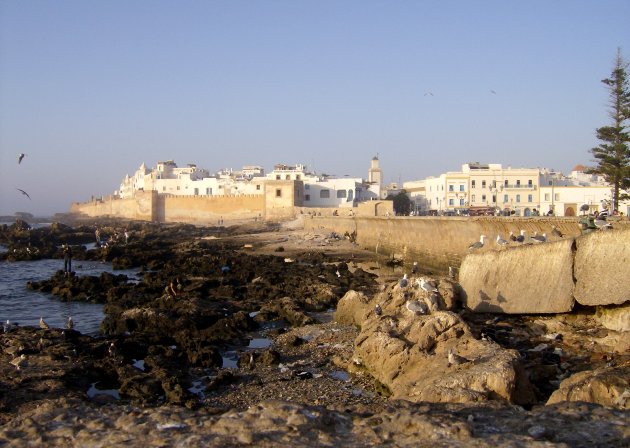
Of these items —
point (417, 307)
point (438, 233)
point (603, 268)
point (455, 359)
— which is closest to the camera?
point (455, 359)

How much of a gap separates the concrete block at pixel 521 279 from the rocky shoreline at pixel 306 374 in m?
0.35

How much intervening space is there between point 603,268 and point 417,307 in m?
3.53

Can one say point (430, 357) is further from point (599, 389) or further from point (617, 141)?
point (617, 141)

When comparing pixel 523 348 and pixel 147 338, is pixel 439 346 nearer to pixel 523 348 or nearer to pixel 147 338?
pixel 523 348

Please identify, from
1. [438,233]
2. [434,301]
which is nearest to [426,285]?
[434,301]

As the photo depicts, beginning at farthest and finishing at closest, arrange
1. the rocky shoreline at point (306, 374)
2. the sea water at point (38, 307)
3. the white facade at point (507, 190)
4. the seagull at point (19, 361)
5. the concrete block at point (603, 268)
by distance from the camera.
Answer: the white facade at point (507, 190)
the sea water at point (38, 307)
the concrete block at point (603, 268)
the seagull at point (19, 361)
the rocky shoreline at point (306, 374)

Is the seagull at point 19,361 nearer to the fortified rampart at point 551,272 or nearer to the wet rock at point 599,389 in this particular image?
the wet rock at point 599,389

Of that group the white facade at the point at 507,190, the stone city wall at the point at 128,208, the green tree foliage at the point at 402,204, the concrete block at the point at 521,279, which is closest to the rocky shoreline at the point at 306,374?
the concrete block at the point at 521,279

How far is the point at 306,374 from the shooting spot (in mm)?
9234

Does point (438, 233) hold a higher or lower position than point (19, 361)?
higher

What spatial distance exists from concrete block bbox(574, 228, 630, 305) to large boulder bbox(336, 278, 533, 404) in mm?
2729

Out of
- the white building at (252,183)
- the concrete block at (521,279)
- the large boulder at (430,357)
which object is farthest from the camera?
the white building at (252,183)

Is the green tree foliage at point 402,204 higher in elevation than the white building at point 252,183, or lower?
lower

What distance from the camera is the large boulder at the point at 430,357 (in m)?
6.88
